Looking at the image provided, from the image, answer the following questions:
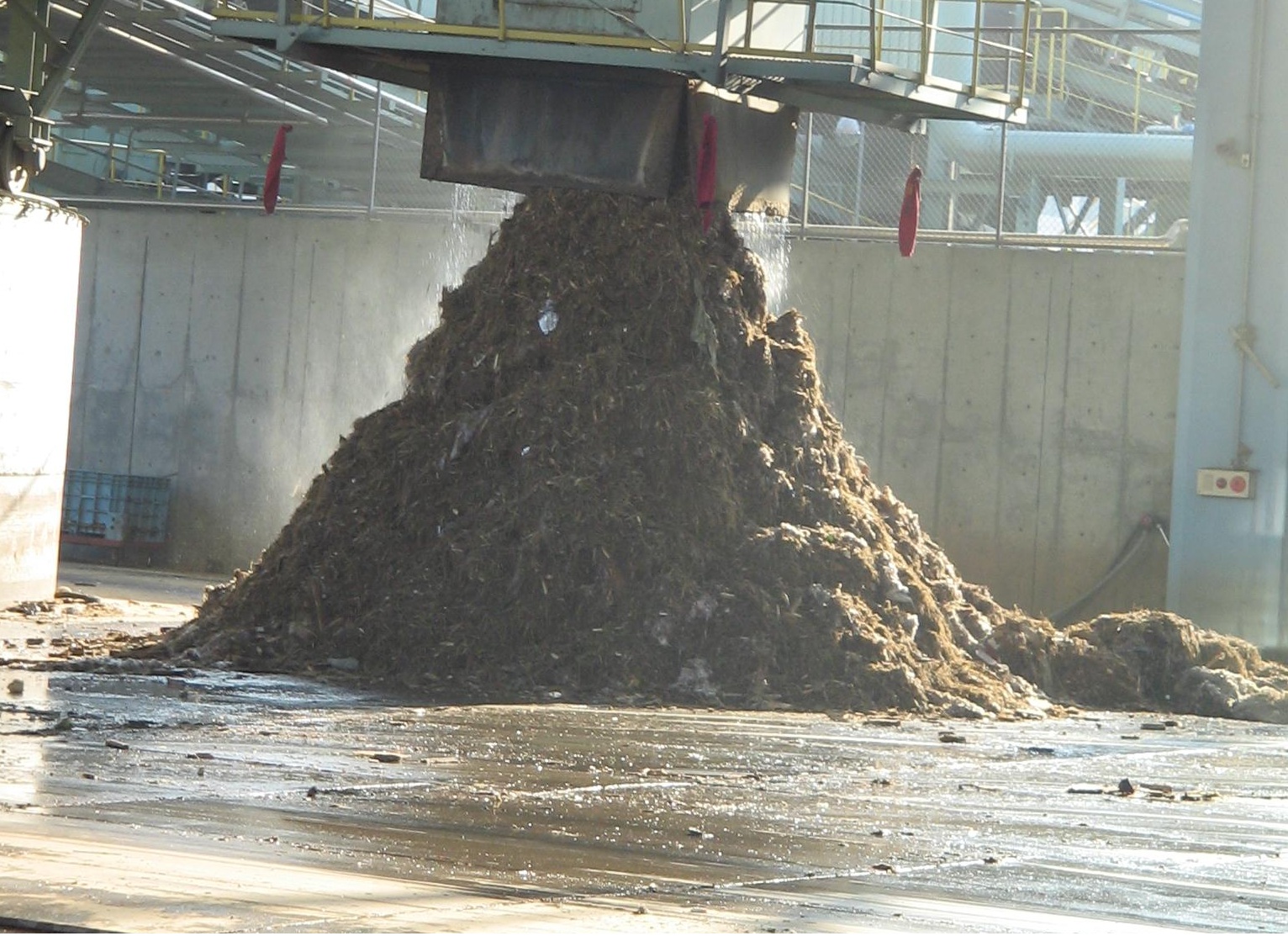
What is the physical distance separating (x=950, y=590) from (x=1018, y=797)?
15.6 ft

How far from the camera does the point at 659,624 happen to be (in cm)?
1123

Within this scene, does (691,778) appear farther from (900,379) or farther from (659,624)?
(900,379)

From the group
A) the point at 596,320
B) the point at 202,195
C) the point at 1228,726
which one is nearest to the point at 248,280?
the point at 202,195

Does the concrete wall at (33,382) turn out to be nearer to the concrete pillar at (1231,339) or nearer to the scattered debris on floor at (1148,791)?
the concrete pillar at (1231,339)

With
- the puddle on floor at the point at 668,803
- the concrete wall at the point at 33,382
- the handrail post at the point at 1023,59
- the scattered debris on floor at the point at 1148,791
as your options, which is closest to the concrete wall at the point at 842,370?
the concrete wall at the point at 33,382

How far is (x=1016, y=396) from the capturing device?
1756 centimetres

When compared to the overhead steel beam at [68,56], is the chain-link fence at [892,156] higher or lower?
higher

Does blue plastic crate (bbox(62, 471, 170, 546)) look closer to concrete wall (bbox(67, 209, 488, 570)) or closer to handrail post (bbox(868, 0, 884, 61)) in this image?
concrete wall (bbox(67, 209, 488, 570))

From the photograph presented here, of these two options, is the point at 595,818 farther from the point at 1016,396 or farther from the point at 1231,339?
the point at 1016,396

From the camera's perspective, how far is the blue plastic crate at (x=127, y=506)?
1967cm

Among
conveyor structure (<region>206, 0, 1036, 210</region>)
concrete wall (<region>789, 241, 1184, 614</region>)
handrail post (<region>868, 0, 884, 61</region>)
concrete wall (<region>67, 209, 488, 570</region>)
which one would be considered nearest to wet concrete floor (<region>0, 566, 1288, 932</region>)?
conveyor structure (<region>206, 0, 1036, 210</region>)

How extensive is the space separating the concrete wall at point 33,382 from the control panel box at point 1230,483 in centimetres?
927

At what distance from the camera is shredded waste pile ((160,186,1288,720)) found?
11.2m

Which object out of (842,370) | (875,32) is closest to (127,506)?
(842,370)
